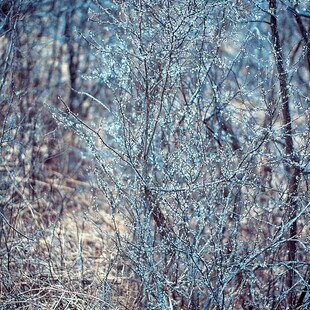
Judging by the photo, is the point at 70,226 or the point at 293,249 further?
the point at 70,226

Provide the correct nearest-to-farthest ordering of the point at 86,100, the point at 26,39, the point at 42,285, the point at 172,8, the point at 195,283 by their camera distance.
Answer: the point at 172,8 < the point at 195,283 < the point at 42,285 < the point at 26,39 < the point at 86,100

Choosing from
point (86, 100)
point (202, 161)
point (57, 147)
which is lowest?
point (202, 161)

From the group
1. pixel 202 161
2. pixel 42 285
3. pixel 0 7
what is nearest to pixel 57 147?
pixel 0 7

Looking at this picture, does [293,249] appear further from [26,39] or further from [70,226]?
[26,39]

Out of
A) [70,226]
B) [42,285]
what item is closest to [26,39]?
[70,226]

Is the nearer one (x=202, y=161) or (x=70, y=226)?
(x=202, y=161)

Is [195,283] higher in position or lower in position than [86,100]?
lower

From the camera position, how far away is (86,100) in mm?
8984

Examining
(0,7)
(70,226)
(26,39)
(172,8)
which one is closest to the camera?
(172,8)

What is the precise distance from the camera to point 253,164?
14.5 ft

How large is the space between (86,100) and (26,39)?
4.85ft

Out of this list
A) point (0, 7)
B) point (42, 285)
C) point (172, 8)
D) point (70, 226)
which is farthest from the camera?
point (70, 226)

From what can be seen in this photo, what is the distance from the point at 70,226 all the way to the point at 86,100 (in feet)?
7.86

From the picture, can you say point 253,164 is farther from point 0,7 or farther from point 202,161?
point 0,7
